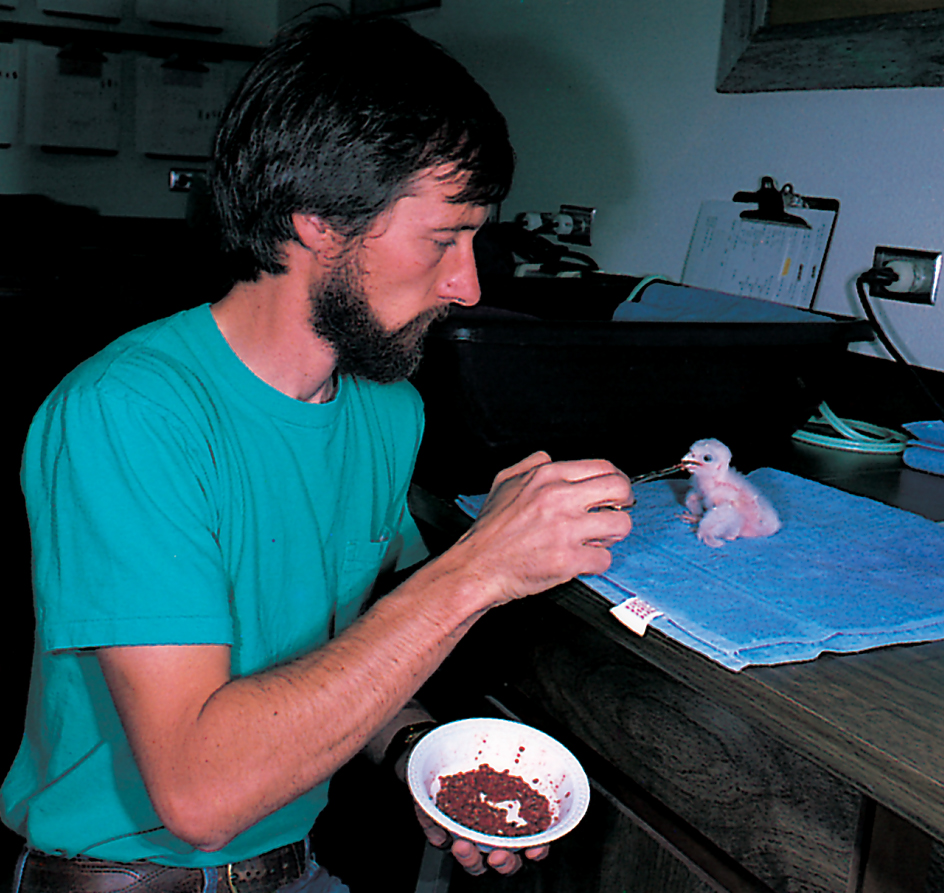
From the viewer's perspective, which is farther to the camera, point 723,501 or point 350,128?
point 723,501

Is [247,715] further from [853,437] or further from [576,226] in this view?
[576,226]

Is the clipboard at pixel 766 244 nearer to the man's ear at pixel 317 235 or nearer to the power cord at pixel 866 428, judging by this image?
the power cord at pixel 866 428

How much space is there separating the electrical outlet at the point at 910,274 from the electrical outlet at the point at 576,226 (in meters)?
0.67

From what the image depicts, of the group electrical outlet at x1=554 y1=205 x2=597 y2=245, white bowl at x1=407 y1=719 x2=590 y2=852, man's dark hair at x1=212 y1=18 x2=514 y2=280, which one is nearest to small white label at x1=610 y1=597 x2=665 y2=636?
white bowl at x1=407 y1=719 x2=590 y2=852

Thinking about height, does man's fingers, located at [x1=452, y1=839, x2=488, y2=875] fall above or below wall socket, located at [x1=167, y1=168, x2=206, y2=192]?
below

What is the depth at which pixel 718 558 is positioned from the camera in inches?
33.3

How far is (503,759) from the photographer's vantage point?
825 mm

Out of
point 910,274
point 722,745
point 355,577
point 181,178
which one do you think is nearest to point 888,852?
point 722,745

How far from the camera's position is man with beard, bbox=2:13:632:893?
0.66 meters

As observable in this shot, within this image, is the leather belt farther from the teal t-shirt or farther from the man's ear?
the man's ear

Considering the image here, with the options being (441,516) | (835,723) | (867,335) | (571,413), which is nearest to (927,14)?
(867,335)

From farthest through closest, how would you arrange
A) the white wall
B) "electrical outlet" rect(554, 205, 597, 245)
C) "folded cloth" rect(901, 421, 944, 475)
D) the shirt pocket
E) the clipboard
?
1. "electrical outlet" rect(554, 205, 597, 245)
2. the clipboard
3. the white wall
4. "folded cloth" rect(901, 421, 944, 475)
5. the shirt pocket

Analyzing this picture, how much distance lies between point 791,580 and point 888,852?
246 mm

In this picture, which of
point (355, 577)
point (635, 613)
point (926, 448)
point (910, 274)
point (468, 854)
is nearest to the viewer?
point (635, 613)
